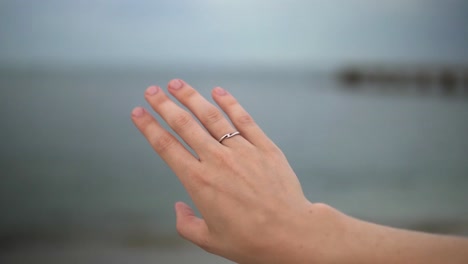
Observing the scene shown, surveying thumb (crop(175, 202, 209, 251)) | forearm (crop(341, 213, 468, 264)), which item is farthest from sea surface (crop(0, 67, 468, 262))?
forearm (crop(341, 213, 468, 264))

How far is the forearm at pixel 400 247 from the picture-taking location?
1.24 metres

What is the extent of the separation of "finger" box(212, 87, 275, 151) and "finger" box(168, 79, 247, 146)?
2 centimetres

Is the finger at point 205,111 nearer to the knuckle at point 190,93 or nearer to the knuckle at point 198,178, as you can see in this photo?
the knuckle at point 190,93

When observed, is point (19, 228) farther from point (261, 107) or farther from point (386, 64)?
point (386, 64)

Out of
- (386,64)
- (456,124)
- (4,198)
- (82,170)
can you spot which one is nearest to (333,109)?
(456,124)

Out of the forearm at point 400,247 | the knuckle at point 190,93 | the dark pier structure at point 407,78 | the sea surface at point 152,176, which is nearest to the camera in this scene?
the forearm at point 400,247

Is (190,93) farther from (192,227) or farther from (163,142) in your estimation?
(192,227)

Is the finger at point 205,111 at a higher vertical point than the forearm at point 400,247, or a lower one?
higher

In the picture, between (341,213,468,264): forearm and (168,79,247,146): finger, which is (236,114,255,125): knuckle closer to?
(168,79,247,146): finger

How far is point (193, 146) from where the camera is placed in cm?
142

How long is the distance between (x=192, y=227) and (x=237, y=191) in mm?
168

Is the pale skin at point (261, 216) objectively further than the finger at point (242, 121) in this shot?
No

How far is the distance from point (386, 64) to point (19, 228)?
1914 inches

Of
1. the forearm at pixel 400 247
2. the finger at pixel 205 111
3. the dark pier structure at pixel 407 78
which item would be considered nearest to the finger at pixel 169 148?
the finger at pixel 205 111
